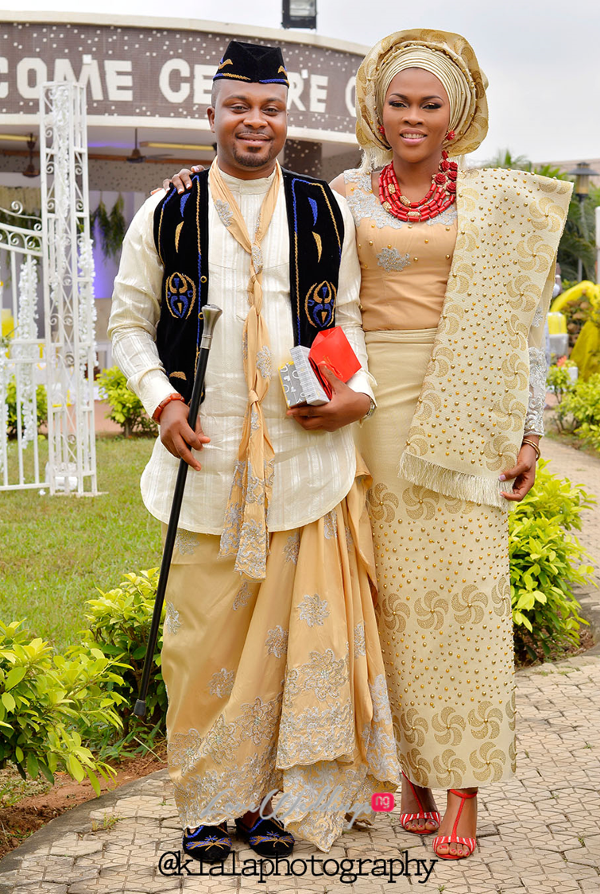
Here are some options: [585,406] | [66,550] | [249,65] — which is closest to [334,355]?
[249,65]

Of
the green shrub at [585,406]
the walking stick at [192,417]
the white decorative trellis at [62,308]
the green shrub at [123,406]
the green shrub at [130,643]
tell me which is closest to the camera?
the walking stick at [192,417]

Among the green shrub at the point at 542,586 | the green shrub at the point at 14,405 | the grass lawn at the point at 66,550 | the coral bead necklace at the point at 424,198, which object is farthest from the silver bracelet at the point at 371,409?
the green shrub at the point at 14,405

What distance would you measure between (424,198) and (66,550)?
410cm

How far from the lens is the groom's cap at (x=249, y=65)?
2.53 m

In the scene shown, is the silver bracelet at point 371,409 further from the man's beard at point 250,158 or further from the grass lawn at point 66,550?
Result: the grass lawn at point 66,550

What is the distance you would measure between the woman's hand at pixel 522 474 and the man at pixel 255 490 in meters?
0.41

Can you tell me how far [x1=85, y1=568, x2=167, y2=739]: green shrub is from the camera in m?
3.57

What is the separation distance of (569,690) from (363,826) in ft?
5.03

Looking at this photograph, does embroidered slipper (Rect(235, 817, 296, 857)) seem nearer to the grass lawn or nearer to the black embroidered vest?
the black embroidered vest

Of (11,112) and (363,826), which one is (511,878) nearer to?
(363,826)

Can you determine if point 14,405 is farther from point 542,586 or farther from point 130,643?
point 130,643

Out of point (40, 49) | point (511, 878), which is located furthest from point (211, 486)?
point (40, 49)

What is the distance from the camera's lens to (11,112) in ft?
40.0

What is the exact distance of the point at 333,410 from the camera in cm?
254
